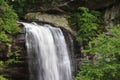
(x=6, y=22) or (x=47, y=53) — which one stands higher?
(x=6, y=22)

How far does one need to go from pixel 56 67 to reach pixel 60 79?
603mm

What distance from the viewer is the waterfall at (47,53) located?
1736 cm

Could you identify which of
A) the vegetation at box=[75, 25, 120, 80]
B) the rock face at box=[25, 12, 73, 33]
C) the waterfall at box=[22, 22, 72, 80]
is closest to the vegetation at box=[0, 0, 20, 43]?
the waterfall at box=[22, 22, 72, 80]

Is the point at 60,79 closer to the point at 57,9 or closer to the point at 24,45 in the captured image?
the point at 24,45

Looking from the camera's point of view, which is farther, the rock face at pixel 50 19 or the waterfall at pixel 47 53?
the rock face at pixel 50 19

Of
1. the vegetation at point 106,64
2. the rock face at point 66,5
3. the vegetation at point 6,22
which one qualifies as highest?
the rock face at point 66,5

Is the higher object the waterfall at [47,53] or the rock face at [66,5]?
the rock face at [66,5]

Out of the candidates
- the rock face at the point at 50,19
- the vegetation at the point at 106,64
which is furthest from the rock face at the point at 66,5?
the vegetation at the point at 106,64

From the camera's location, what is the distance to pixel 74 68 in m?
19.2

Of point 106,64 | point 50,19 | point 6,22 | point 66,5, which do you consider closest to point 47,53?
point 6,22

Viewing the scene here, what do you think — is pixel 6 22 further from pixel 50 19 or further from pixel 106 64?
pixel 106 64

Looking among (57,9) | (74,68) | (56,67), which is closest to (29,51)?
(56,67)

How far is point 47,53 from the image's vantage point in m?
18.0

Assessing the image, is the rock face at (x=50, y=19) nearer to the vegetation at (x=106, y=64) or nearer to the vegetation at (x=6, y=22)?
the vegetation at (x=6, y=22)
